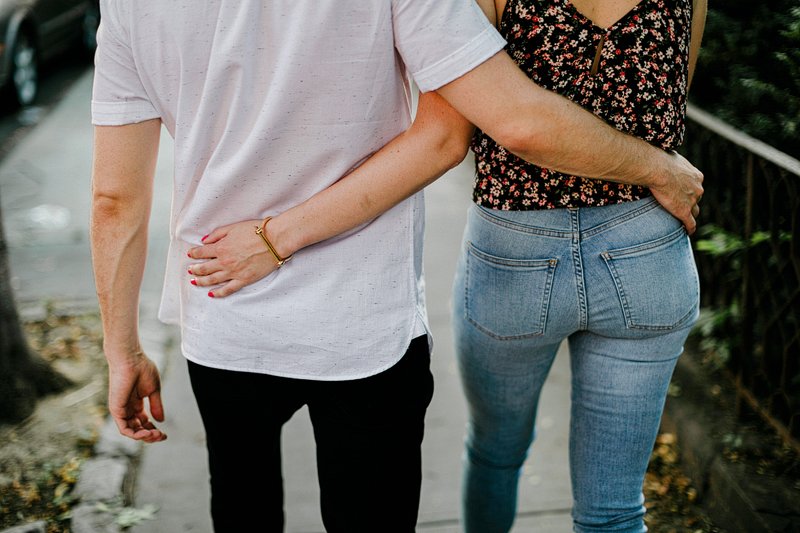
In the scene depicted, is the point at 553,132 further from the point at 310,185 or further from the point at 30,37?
the point at 30,37

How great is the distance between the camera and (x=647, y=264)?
1714mm

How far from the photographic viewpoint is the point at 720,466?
2889mm

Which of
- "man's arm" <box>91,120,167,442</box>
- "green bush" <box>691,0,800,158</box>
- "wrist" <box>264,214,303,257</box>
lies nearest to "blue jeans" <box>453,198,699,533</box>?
"wrist" <box>264,214,303,257</box>

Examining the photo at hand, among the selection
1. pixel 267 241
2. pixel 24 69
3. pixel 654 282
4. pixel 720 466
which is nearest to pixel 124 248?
pixel 267 241

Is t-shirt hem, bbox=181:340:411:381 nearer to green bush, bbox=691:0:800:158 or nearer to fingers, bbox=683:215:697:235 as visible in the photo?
fingers, bbox=683:215:697:235

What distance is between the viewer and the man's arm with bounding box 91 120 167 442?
1.57 m

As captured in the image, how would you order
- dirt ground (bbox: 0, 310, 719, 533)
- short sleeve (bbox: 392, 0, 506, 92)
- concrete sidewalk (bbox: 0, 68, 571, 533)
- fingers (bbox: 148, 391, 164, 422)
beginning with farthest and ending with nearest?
concrete sidewalk (bbox: 0, 68, 571, 533) < dirt ground (bbox: 0, 310, 719, 533) < fingers (bbox: 148, 391, 164, 422) < short sleeve (bbox: 392, 0, 506, 92)

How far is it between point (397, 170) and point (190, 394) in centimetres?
252

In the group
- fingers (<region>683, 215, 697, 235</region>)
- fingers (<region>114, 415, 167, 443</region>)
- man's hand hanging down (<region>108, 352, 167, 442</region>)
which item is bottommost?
fingers (<region>114, 415, 167, 443</region>)

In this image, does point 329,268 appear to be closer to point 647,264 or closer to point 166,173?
point 647,264

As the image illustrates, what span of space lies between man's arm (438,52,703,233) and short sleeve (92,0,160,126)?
0.55 m

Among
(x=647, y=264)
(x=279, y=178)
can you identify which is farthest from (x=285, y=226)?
(x=647, y=264)

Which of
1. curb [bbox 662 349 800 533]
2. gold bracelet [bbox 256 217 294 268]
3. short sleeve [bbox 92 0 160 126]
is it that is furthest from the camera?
curb [bbox 662 349 800 533]

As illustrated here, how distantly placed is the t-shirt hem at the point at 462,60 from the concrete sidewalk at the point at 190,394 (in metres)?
1.96
